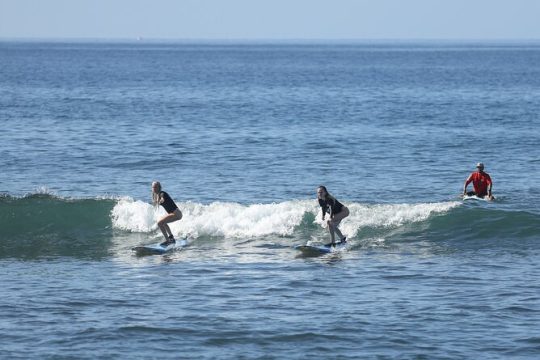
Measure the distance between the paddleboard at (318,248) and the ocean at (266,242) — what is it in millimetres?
286

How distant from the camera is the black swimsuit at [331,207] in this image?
82.8 feet

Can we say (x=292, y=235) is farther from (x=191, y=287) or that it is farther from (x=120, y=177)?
(x=120, y=177)

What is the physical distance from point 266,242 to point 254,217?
2.12m

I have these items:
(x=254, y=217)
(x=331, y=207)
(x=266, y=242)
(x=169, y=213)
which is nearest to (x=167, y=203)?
(x=169, y=213)

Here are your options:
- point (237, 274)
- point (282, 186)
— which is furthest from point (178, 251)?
point (282, 186)

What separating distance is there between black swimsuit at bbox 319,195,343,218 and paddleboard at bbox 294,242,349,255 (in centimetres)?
82

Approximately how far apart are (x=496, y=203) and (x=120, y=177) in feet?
47.6

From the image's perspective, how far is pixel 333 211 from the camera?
25672mm

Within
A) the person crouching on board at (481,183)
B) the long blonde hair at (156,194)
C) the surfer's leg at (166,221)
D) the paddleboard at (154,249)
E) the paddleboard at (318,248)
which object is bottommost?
the paddleboard at (154,249)

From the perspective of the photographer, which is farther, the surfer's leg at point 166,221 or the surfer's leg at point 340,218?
the surfer's leg at point 166,221

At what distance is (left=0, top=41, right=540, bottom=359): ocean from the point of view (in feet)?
61.1

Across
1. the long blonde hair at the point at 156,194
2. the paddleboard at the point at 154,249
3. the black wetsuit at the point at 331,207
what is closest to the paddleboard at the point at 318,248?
the black wetsuit at the point at 331,207

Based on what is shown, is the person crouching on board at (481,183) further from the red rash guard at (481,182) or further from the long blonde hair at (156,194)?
the long blonde hair at (156,194)

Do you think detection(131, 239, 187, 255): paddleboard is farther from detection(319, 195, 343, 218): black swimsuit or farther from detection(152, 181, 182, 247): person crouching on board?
detection(319, 195, 343, 218): black swimsuit
